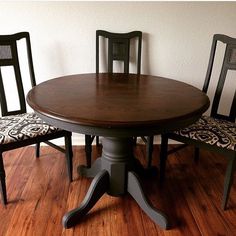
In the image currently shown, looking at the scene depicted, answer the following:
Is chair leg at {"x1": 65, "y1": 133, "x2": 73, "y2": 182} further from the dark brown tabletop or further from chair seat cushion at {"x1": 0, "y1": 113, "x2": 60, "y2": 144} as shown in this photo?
the dark brown tabletop

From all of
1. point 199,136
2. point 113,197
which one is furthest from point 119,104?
point 113,197

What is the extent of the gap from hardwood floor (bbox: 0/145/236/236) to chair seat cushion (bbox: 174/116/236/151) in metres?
0.47

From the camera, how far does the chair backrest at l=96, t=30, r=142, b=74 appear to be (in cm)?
219

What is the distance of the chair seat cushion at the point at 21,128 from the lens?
5.38 ft

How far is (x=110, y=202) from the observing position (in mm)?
1817

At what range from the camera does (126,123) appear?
1203 millimetres

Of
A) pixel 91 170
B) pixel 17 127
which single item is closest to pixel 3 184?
pixel 17 127

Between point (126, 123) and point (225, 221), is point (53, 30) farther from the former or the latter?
point (225, 221)

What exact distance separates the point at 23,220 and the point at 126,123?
96 centimetres

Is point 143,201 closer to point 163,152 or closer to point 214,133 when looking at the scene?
point 163,152

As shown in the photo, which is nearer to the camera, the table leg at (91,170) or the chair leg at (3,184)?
the chair leg at (3,184)

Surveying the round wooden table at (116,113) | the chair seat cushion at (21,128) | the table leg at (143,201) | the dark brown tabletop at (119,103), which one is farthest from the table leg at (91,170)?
the dark brown tabletop at (119,103)

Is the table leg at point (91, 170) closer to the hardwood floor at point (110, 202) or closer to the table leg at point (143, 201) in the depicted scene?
the hardwood floor at point (110, 202)

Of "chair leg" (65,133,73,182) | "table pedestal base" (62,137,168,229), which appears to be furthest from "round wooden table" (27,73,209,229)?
"chair leg" (65,133,73,182)
